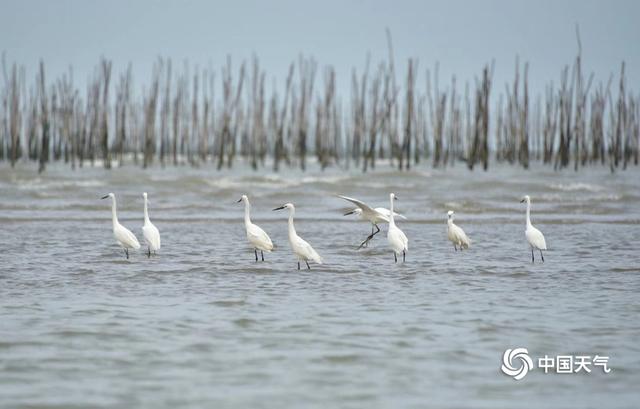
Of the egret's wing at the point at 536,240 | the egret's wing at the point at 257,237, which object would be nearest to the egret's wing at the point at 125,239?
the egret's wing at the point at 257,237

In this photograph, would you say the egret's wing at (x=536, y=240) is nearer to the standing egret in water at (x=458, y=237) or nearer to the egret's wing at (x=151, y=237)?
the standing egret in water at (x=458, y=237)

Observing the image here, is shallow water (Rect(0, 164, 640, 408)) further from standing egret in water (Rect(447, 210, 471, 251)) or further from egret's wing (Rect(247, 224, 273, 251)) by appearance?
egret's wing (Rect(247, 224, 273, 251))

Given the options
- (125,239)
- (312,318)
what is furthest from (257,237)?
(312,318)

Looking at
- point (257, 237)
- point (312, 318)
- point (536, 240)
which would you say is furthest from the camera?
point (536, 240)

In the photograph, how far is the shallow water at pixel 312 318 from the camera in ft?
18.0

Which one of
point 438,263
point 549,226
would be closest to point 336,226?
point 549,226

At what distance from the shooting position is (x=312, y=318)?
770 cm

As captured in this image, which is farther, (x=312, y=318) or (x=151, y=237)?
(x=151, y=237)

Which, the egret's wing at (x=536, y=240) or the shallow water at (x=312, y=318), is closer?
the shallow water at (x=312, y=318)

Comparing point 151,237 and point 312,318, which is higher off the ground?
point 151,237

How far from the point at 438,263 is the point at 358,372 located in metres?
6.30

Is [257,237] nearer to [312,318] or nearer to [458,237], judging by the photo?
[458,237]

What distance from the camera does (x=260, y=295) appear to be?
29.6 ft

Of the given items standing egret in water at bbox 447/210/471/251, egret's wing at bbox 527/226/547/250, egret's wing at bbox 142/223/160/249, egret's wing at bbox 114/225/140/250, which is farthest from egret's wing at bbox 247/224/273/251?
egret's wing at bbox 527/226/547/250
